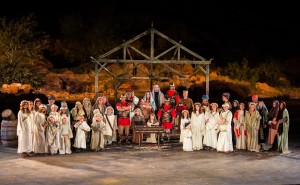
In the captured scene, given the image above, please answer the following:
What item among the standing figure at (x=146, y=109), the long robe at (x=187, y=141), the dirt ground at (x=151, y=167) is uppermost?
the standing figure at (x=146, y=109)

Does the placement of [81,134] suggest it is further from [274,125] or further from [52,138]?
[274,125]

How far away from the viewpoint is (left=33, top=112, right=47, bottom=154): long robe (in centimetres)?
1433

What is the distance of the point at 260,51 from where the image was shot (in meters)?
53.6

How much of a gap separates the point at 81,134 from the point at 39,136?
50.3 inches

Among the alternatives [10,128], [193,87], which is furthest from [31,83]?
[10,128]

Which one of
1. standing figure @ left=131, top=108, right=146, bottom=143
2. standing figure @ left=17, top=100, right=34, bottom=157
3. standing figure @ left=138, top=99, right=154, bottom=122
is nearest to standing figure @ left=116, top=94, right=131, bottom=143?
standing figure @ left=131, top=108, right=146, bottom=143

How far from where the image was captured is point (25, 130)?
46.8 ft

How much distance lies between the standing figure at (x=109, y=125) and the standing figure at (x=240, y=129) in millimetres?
3704

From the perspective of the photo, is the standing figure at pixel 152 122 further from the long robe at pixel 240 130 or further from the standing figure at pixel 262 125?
the standing figure at pixel 262 125

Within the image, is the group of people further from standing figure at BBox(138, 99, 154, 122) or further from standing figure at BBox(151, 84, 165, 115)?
standing figure at BBox(151, 84, 165, 115)

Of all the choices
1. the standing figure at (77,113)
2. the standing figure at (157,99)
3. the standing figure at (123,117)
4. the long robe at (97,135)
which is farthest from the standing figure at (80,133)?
the standing figure at (157,99)

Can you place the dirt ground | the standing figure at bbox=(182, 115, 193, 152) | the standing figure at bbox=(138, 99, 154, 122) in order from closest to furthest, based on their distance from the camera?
the dirt ground < the standing figure at bbox=(182, 115, 193, 152) < the standing figure at bbox=(138, 99, 154, 122)

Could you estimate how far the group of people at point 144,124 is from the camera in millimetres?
14398

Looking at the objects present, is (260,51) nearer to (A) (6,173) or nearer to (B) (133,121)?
(B) (133,121)
